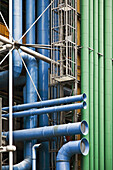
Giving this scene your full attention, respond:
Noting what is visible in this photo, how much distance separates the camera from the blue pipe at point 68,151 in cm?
2310

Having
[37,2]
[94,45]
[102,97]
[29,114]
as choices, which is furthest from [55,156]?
[37,2]

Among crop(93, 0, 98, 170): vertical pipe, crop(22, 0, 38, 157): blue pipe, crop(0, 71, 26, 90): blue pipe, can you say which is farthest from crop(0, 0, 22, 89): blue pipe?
crop(93, 0, 98, 170): vertical pipe

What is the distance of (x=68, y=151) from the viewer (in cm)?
2350

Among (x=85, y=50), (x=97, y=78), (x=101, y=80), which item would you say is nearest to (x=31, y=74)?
(x=85, y=50)

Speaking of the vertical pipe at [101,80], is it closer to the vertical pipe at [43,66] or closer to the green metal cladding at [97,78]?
the green metal cladding at [97,78]

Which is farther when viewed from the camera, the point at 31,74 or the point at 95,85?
the point at 95,85

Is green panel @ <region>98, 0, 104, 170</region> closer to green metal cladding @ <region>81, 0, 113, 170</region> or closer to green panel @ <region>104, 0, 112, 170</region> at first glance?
green metal cladding @ <region>81, 0, 113, 170</region>

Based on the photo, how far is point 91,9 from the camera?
2736 cm

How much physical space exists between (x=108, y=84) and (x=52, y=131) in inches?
211

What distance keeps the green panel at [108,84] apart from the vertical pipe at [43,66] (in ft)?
9.61

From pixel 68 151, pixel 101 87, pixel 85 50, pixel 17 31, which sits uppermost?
pixel 17 31

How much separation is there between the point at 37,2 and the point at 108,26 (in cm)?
369

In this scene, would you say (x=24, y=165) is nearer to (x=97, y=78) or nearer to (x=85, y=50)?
(x=97, y=78)

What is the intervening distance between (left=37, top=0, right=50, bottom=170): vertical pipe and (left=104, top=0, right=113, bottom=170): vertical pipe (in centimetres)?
293
